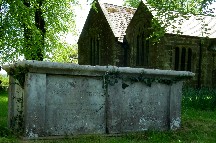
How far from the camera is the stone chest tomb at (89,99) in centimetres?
645

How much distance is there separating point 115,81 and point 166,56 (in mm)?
15375

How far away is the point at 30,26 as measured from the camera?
16828 millimetres

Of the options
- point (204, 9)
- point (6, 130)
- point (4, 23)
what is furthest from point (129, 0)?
point (6, 130)

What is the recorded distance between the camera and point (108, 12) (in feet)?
86.7

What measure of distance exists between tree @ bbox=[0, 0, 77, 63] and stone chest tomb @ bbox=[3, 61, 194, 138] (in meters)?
8.92

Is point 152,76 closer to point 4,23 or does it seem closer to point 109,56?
point 4,23

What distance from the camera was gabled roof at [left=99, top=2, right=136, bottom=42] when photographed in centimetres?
2505

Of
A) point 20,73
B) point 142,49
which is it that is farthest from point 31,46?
point 20,73

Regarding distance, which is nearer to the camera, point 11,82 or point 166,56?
point 11,82

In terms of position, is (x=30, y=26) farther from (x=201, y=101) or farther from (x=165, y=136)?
(x=165, y=136)

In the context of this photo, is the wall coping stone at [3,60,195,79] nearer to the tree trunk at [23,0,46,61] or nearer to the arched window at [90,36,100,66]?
the tree trunk at [23,0,46,61]

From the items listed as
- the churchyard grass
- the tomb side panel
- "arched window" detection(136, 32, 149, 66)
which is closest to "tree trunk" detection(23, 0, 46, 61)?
the churchyard grass

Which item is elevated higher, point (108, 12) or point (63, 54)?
point (108, 12)

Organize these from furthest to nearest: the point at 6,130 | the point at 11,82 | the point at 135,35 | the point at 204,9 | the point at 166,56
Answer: the point at 135,35, the point at 166,56, the point at 204,9, the point at 11,82, the point at 6,130
